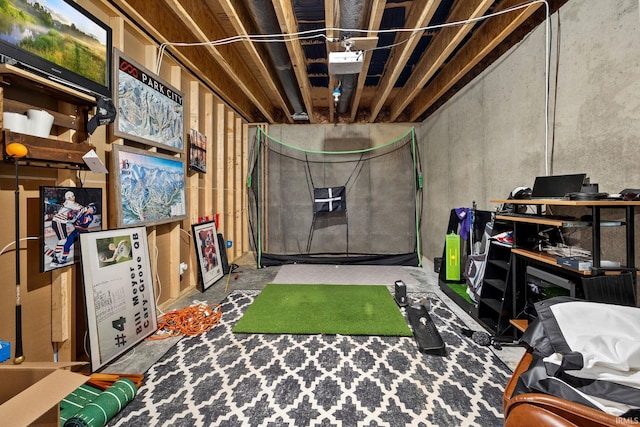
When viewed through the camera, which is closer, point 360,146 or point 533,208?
point 533,208

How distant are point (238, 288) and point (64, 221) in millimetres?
1983

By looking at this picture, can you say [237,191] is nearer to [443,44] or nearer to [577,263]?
[443,44]

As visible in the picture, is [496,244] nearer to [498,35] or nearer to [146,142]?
[498,35]

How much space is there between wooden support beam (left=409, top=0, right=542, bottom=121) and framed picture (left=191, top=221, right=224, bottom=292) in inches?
147

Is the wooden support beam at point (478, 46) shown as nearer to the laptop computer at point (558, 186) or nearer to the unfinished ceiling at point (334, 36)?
the unfinished ceiling at point (334, 36)

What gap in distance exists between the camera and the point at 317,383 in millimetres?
1617

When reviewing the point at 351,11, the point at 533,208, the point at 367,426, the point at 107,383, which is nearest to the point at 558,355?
the point at 367,426

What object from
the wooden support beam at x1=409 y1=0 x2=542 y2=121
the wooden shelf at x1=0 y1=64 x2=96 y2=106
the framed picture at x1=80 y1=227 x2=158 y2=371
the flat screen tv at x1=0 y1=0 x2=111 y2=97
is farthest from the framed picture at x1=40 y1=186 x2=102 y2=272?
the wooden support beam at x1=409 y1=0 x2=542 y2=121

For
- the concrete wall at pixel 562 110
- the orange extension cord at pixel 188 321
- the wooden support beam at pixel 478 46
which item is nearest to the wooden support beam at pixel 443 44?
the wooden support beam at pixel 478 46

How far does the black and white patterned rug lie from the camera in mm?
1377

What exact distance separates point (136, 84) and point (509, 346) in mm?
3783

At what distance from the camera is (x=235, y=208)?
4.50 meters

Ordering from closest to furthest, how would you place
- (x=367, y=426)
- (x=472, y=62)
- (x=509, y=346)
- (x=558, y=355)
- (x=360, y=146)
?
(x=558, y=355), (x=367, y=426), (x=509, y=346), (x=472, y=62), (x=360, y=146)

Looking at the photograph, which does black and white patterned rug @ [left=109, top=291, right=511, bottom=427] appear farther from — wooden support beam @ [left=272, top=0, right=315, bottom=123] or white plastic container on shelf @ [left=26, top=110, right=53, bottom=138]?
wooden support beam @ [left=272, top=0, right=315, bottom=123]
